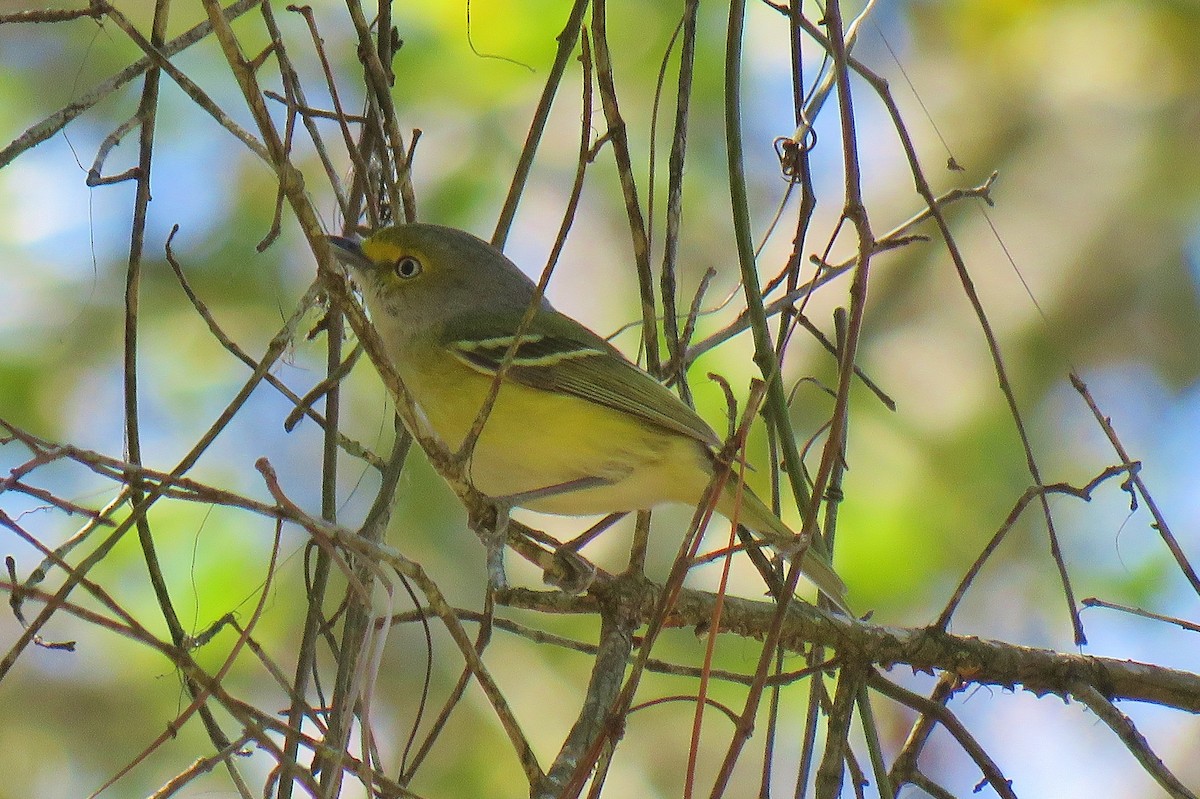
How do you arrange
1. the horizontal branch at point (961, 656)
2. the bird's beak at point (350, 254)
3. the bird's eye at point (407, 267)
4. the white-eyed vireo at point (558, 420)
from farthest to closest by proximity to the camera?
the bird's eye at point (407, 267) < the bird's beak at point (350, 254) < the white-eyed vireo at point (558, 420) < the horizontal branch at point (961, 656)

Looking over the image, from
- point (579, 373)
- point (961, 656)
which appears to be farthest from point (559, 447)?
point (961, 656)

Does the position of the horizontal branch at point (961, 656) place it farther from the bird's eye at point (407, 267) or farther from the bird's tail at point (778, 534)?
the bird's eye at point (407, 267)

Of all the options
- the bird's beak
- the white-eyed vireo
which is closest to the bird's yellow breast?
the white-eyed vireo

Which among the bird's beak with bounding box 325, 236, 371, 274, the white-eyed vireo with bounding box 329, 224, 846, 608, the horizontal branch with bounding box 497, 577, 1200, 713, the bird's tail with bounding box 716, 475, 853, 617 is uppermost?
the bird's beak with bounding box 325, 236, 371, 274

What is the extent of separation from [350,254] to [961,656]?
87.8 inches

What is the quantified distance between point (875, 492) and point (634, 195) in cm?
340

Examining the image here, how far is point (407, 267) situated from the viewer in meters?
4.13

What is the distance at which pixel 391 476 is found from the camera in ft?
10.1

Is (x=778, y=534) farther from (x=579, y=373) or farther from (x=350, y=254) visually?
(x=350, y=254)

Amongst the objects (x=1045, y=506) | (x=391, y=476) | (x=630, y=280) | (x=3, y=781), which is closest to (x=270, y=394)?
(x=630, y=280)

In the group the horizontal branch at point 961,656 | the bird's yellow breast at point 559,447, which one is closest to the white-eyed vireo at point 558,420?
the bird's yellow breast at point 559,447

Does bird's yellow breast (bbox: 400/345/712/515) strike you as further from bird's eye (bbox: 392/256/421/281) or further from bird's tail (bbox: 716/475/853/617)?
bird's eye (bbox: 392/256/421/281)

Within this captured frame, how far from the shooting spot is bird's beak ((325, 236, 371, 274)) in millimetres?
3789

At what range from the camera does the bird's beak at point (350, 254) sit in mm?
3789
